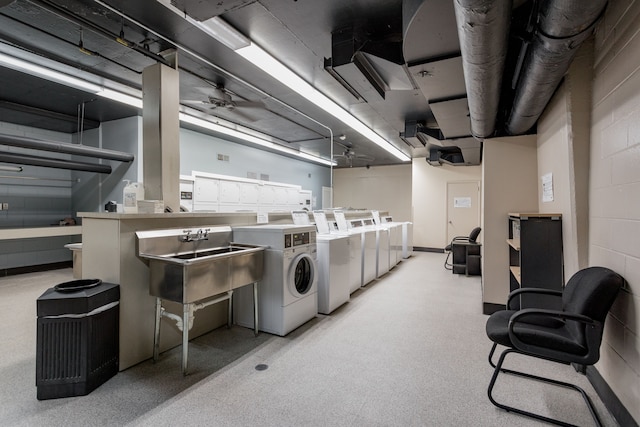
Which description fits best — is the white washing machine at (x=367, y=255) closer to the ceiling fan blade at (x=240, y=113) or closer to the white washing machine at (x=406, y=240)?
the ceiling fan blade at (x=240, y=113)

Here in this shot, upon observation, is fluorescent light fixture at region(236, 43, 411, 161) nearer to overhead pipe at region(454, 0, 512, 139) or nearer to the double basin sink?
the double basin sink

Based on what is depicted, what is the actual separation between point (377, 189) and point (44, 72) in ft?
31.7

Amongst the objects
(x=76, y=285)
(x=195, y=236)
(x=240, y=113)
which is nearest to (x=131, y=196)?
(x=195, y=236)

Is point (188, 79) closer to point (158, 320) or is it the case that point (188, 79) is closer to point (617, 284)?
point (158, 320)

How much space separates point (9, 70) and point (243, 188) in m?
4.17

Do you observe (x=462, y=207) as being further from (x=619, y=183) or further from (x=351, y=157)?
(x=619, y=183)

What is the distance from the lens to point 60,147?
5.13 metres

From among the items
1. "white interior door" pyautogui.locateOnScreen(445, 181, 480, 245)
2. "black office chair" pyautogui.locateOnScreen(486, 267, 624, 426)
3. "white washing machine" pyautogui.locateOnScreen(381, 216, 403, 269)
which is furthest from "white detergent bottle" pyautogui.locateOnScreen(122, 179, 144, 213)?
"white interior door" pyautogui.locateOnScreen(445, 181, 480, 245)

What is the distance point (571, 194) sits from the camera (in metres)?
2.36

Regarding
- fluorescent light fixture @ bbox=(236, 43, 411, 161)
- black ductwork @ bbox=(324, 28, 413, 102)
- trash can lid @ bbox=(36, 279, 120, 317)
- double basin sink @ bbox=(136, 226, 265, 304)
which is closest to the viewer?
trash can lid @ bbox=(36, 279, 120, 317)

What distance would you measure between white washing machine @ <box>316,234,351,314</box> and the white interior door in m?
5.88

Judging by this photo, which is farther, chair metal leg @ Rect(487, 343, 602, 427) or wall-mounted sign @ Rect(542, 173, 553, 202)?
wall-mounted sign @ Rect(542, 173, 553, 202)

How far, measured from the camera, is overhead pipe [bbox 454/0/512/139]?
4.71ft

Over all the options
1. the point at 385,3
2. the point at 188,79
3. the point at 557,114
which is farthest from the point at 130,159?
the point at 557,114
